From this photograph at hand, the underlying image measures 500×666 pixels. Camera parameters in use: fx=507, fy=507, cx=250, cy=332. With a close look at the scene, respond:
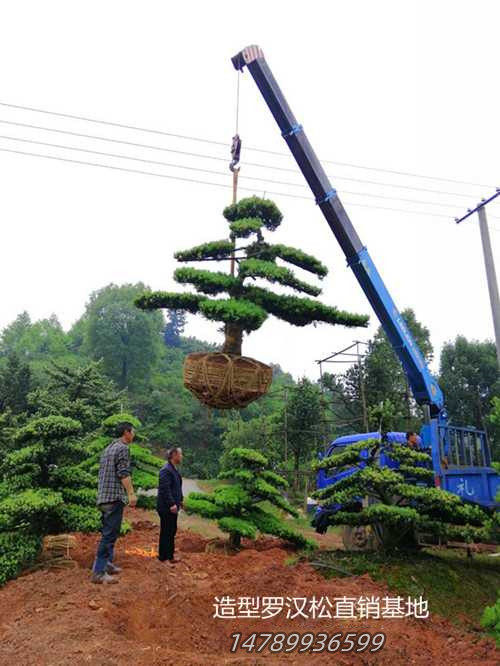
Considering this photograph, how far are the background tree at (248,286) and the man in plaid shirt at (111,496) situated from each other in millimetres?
1917

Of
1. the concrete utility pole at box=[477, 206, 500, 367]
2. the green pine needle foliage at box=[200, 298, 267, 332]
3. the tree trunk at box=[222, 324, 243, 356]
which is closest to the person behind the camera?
the green pine needle foliage at box=[200, 298, 267, 332]

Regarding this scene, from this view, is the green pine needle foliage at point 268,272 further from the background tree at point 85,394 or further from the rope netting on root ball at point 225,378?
the background tree at point 85,394

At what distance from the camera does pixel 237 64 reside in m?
8.08

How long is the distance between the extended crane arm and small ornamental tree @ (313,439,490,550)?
9.25ft

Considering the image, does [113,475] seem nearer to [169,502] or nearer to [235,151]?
[169,502]

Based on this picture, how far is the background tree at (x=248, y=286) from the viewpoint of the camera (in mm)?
6391

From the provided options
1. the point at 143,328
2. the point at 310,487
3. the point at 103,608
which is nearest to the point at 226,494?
the point at 103,608

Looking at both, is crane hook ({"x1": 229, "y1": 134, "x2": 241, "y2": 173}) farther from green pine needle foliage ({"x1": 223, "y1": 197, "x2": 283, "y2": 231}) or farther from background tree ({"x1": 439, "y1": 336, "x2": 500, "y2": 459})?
background tree ({"x1": 439, "y1": 336, "x2": 500, "y2": 459})

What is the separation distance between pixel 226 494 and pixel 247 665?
4.90 metres

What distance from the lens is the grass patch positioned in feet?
19.3

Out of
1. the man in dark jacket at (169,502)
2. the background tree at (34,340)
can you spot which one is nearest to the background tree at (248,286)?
the man in dark jacket at (169,502)

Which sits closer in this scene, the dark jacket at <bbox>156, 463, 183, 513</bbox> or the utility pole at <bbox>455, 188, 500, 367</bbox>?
the dark jacket at <bbox>156, 463, 183, 513</bbox>

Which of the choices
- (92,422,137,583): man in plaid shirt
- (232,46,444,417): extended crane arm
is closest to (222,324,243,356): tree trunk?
(92,422,137,583): man in plaid shirt

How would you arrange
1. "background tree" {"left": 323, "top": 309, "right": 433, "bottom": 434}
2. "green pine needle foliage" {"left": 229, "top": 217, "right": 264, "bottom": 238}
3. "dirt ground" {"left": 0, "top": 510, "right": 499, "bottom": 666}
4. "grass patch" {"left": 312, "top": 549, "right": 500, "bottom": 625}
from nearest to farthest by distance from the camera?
"dirt ground" {"left": 0, "top": 510, "right": 499, "bottom": 666} < "grass patch" {"left": 312, "top": 549, "right": 500, "bottom": 625} < "green pine needle foliage" {"left": 229, "top": 217, "right": 264, "bottom": 238} < "background tree" {"left": 323, "top": 309, "right": 433, "bottom": 434}
